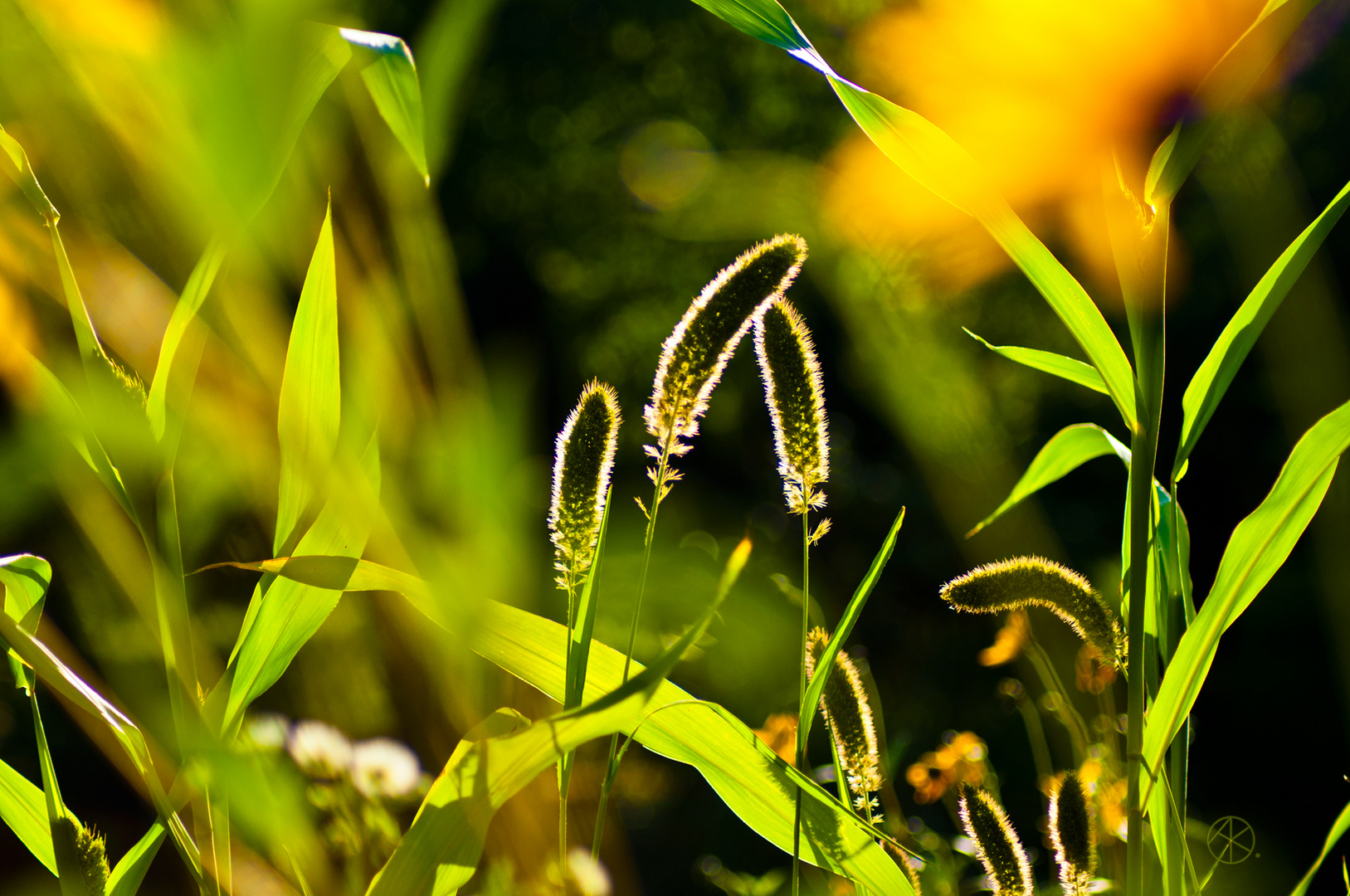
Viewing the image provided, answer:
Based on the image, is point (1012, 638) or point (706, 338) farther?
point (1012, 638)

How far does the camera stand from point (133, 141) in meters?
0.29

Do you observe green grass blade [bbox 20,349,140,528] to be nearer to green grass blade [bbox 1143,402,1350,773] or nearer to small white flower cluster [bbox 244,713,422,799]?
small white flower cluster [bbox 244,713,422,799]

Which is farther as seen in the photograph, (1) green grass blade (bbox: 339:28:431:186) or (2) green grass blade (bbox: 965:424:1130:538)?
(2) green grass blade (bbox: 965:424:1130:538)

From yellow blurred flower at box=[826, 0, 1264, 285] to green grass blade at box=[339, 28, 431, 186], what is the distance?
184 cm

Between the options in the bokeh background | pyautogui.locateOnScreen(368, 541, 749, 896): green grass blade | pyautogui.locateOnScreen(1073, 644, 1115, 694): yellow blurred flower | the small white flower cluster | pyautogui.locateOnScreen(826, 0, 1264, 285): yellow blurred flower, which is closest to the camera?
pyautogui.locateOnScreen(368, 541, 749, 896): green grass blade

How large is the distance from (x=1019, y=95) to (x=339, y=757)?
2.36 metres

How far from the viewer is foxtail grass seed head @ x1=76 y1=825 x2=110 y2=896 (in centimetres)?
38

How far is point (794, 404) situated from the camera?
0.41 m

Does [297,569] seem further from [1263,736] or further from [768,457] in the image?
[768,457]

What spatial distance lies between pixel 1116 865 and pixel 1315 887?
1.74 metres

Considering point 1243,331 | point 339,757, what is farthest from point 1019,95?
point 339,757

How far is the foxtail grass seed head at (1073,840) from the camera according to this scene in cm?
42

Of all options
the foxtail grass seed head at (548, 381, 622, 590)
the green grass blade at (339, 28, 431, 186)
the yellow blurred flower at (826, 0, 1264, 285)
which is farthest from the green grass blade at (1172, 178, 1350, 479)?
the yellow blurred flower at (826, 0, 1264, 285)

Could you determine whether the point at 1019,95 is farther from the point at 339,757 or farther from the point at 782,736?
the point at 339,757
